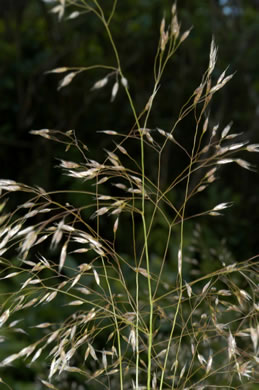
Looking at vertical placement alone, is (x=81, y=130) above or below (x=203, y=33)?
below

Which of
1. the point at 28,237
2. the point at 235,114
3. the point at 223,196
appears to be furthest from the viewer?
the point at 235,114

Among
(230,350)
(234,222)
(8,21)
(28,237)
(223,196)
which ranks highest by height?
(28,237)

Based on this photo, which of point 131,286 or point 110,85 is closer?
point 131,286

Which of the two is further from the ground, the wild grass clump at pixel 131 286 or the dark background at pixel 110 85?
the wild grass clump at pixel 131 286

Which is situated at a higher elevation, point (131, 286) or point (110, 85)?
point (110, 85)

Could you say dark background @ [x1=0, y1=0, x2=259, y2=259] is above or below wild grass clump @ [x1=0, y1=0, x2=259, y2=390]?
below

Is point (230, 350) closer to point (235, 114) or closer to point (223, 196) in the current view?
point (223, 196)

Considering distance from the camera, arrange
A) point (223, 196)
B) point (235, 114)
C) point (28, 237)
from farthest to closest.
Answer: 1. point (235, 114)
2. point (223, 196)
3. point (28, 237)

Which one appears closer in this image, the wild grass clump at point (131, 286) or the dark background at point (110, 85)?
the wild grass clump at point (131, 286)

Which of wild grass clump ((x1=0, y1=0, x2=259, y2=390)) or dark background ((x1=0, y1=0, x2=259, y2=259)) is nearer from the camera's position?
wild grass clump ((x1=0, y1=0, x2=259, y2=390))

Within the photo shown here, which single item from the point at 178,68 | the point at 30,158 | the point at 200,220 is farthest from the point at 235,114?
the point at 30,158

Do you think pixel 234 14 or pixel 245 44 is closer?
pixel 245 44

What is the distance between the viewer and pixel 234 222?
12.4 feet

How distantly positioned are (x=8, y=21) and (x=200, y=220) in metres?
1.74
